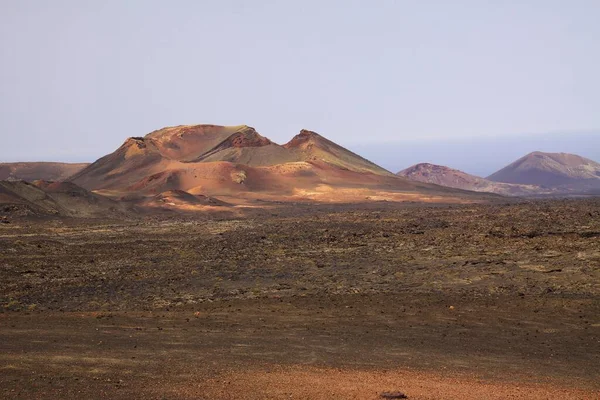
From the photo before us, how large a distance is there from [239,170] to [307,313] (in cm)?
6782

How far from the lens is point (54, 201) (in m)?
60.0

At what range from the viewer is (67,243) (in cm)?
3831

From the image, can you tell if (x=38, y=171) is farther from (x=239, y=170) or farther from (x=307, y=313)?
(x=307, y=313)

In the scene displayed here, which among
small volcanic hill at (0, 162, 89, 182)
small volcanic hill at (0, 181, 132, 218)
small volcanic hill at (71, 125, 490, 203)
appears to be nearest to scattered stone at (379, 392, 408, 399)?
small volcanic hill at (0, 181, 132, 218)

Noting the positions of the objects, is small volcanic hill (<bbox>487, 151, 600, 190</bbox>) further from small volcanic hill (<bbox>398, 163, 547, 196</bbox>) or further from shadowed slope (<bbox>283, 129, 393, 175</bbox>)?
shadowed slope (<bbox>283, 129, 393, 175</bbox>)

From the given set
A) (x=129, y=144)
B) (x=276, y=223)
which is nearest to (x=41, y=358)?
(x=276, y=223)

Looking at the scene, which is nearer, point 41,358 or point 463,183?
point 41,358

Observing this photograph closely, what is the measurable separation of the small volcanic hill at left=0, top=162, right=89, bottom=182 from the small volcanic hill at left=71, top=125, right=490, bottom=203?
15.5 metres

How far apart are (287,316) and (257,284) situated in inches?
225

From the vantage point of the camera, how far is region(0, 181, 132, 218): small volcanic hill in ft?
173

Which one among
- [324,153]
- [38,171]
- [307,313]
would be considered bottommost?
[307,313]

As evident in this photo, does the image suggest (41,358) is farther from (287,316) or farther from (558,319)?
(558,319)

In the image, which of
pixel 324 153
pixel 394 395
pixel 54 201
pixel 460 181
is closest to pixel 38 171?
pixel 324 153

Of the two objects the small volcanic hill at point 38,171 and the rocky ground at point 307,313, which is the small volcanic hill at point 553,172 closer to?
the small volcanic hill at point 38,171
